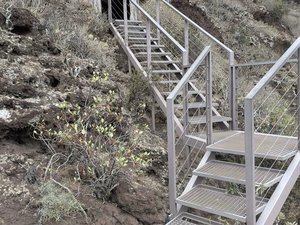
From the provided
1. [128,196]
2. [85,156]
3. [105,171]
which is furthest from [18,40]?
[128,196]

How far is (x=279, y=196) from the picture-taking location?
271cm

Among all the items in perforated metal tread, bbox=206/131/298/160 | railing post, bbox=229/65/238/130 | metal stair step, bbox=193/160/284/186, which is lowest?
metal stair step, bbox=193/160/284/186

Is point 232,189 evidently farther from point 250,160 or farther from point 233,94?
point 233,94

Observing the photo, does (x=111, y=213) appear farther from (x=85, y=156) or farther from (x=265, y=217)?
(x=265, y=217)

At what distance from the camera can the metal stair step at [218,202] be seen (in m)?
2.53

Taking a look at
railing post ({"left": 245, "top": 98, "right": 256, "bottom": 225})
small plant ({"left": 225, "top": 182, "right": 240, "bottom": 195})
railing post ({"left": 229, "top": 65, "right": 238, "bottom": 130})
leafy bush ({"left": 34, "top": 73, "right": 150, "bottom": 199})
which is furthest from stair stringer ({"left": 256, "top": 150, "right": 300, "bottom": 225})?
railing post ({"left": 229, "top": 65, "right": 238, "bottom": 130})

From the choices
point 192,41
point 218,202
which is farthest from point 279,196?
point 192,41

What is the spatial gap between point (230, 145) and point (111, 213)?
1.62 metres

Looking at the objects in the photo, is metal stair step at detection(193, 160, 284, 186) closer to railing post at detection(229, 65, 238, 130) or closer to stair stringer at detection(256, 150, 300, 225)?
stair stringer at detection(256, 150, 300, 225)

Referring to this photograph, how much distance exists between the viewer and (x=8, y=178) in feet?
8.63

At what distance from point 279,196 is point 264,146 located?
Answer: 0.77 metres

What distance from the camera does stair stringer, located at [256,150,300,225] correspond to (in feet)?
8.34

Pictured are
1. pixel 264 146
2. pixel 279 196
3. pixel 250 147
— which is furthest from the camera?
pixel 264 146

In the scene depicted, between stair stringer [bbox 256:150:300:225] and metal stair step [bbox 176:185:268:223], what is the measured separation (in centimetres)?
6
